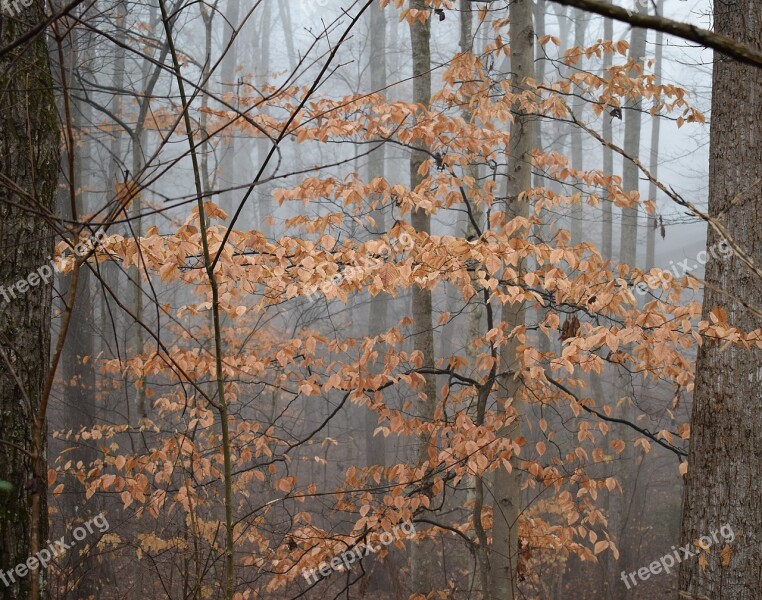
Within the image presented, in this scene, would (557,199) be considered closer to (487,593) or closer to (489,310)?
(489,310)

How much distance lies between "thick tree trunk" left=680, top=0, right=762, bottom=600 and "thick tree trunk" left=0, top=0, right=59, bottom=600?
3.73 metres

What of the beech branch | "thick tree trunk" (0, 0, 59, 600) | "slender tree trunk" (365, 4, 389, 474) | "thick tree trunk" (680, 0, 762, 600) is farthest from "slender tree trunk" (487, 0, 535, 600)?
"slender tree trunk" (365, 4, 389, 474)

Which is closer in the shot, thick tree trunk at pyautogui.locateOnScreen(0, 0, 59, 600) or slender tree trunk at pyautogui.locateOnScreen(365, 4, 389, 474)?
thick tree trunk at pyautogui.locateOnScreen(0, 0, 59, 600)

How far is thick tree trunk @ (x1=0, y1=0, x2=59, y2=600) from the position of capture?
2.91 metres

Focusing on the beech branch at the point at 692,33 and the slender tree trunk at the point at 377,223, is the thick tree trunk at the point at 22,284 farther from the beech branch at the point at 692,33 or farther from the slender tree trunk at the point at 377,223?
the slender tree trunk at the point at 377,223

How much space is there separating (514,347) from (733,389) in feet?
6.25

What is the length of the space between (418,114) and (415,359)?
92.1 inches

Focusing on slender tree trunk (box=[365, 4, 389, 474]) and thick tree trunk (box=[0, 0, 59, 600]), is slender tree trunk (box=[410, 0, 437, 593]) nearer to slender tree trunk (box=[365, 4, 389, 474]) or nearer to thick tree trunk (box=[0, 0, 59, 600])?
thick tree trunk (box=[0, 0, 59, 600])

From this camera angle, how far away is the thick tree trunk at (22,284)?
2.91 m

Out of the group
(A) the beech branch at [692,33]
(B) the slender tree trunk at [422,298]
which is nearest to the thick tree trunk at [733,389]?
(B) the slender tree trunk at [422,298]

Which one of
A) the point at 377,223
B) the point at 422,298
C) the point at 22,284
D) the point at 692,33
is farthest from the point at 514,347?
the point at 377,223

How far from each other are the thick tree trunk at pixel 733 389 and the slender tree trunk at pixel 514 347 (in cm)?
164

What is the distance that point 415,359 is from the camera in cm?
548

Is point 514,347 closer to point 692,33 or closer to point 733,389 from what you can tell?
point 733,389
